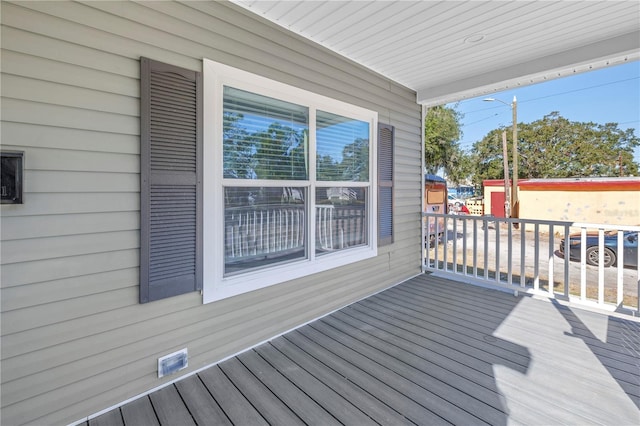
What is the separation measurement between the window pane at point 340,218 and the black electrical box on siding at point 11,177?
218 cm

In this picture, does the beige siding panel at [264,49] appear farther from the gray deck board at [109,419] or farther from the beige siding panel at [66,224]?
the gray deck board at [109,419]

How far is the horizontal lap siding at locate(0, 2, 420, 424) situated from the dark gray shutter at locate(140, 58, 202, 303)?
6cm

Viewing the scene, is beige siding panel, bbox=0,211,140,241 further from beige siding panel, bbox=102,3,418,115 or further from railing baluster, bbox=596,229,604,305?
railing baluster, bbox=596,229,604,305

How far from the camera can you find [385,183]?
3.89m

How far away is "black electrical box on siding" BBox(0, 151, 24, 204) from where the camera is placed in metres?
1.42

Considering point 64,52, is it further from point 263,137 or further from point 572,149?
point 572,149

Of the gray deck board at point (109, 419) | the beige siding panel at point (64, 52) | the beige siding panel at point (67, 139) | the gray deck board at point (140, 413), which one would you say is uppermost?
the beige siding panel at point (64, 52)

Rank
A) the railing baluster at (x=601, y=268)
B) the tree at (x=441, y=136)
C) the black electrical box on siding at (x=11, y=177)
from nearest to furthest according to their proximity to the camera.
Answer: the black electrical box on siding at (x=11, y=177) → the railing baluster at (x=601, y=268) → the tree at (x=441, y=136)

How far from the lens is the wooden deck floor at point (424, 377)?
172 cm

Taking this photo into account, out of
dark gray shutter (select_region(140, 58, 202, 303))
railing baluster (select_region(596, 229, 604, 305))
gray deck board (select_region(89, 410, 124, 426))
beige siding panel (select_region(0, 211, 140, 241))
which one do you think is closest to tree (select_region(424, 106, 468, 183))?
railing baluster (select_region(596, 229, 604, 305))

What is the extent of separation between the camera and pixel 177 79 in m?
1.99

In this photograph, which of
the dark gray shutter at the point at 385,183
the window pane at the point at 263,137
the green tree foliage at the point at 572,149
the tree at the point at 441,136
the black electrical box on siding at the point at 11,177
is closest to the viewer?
the black electrical box on siding at the point at 11,177

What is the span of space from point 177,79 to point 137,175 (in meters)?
0.71

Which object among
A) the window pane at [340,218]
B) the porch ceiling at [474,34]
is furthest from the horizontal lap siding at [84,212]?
the window pane at [340,218]
